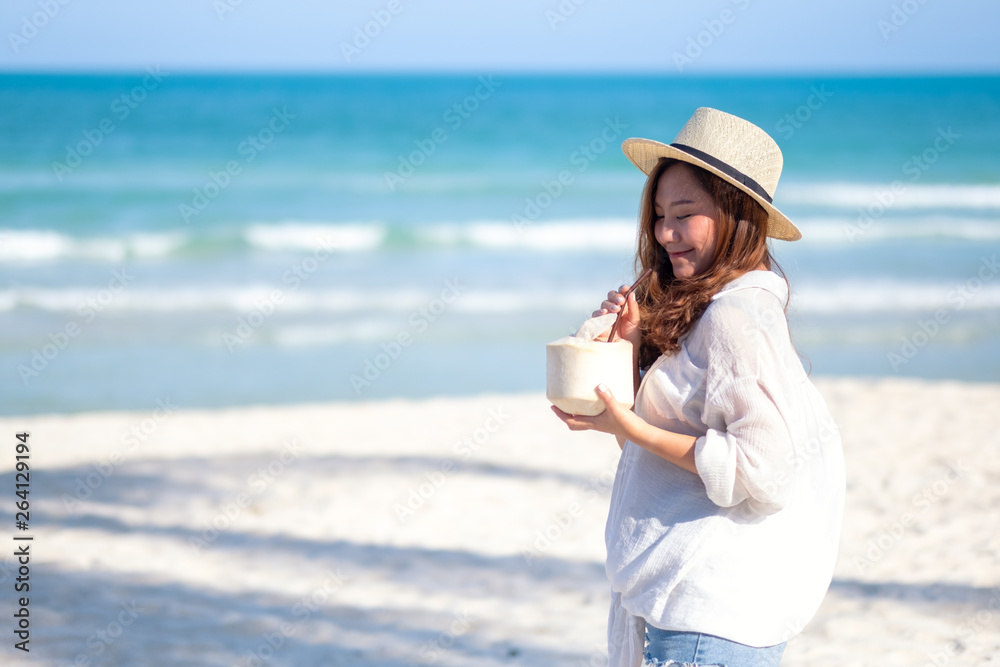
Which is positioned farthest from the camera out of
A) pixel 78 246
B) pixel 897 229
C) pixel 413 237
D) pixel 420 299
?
pixel 897 229

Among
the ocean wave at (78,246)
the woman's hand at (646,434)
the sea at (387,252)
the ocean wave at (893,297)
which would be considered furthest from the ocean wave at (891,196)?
the woman's hand at (646,434)

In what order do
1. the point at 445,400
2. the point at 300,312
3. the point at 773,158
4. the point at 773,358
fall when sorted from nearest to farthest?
the point at 773,358
the point at 773,158
the point at 445,400
the point at 300,312

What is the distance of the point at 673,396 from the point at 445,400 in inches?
259

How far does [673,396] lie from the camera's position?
1.91m

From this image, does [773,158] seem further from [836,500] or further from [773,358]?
[836,500]

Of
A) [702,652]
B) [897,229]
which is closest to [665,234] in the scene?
[702,652]

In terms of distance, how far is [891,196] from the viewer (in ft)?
67.9

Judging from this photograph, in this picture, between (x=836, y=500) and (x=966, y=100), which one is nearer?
(x=836, y=500)

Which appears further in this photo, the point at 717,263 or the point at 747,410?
the point at 717,263

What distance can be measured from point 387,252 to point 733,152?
1441 centimetres

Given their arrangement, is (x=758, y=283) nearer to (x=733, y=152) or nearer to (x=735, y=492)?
(x=733, y=152)

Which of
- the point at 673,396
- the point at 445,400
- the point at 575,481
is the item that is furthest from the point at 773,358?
the point at 445,400

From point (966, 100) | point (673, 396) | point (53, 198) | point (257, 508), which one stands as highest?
point (966, 100)

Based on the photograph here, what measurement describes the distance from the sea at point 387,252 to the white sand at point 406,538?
4.23 feet
